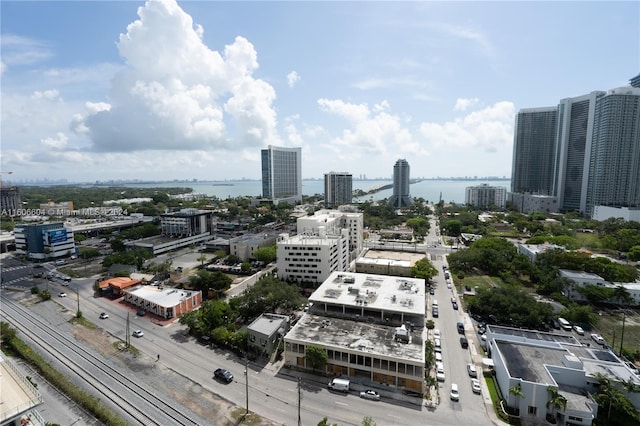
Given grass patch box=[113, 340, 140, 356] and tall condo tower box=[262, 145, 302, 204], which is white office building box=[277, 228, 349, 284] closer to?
grass patch box=[113, 340, 140, 356]

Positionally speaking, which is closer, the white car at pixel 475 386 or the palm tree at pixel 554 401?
the palm tree at pixel 554 401

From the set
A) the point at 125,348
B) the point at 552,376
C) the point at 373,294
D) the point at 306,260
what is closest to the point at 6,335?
the point at 125,348

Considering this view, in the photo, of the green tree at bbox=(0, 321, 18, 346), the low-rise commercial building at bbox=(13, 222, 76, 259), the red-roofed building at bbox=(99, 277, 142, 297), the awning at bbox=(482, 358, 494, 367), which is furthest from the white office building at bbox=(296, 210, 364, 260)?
the low-rise commercial building at bbox=(13, 222, 76, 259)

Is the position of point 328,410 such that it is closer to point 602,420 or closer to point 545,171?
point 602,420

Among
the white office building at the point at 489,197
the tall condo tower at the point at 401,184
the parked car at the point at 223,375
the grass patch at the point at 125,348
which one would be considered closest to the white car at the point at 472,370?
the parked car at the point at 223,375

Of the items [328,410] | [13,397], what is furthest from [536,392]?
[13,397]

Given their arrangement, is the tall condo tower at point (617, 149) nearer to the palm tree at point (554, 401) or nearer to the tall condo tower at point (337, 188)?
the tall condo tower at point (337, 188)
